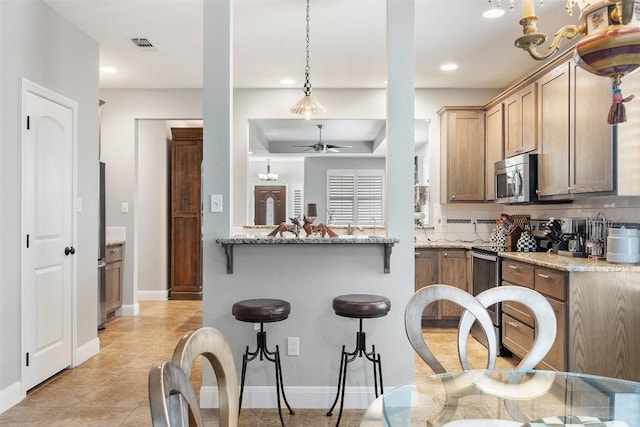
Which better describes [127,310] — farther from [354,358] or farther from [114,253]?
[354,358]

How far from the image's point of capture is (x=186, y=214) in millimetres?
6523

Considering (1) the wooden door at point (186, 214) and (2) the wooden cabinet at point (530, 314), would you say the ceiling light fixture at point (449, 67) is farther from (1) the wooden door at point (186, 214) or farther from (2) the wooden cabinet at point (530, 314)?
(1) the wooden door at point (186, 214)

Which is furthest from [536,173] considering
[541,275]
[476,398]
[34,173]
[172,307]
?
[172,307]

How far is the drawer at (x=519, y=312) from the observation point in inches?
134

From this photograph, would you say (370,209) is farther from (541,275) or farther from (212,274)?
(212,274)

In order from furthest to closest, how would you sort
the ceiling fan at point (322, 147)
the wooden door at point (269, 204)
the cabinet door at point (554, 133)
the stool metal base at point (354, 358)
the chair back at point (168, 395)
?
the ceiling fan at point (322, 147) → the wooden door at point (269, 204) → the cabinet door at point (554, 133) → the stool metal base at point (354, 358) → the chair back at point (168, 395)

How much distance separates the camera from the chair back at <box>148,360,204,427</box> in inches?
27.8

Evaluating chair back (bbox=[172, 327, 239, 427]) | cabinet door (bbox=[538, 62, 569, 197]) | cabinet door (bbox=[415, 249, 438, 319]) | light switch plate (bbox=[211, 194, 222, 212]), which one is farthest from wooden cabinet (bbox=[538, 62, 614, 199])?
chair back (bbox=[172, 327, 239, 427])

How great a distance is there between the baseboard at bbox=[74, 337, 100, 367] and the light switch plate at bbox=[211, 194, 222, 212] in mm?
1970

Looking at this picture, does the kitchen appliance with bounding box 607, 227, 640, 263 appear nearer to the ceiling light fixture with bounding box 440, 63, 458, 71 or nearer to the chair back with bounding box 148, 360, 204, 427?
the ceiling light fixture with bounding box 440, 63, 458, 71

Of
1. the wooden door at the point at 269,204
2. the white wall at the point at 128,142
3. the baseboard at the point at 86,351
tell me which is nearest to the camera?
the baseboard at the point at 86,351

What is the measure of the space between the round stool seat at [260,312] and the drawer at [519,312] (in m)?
1.92

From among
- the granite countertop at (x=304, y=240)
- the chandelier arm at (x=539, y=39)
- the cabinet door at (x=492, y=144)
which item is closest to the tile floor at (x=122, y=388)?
the granite countertop at (x=304, y=240)

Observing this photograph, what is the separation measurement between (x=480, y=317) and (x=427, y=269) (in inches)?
129
